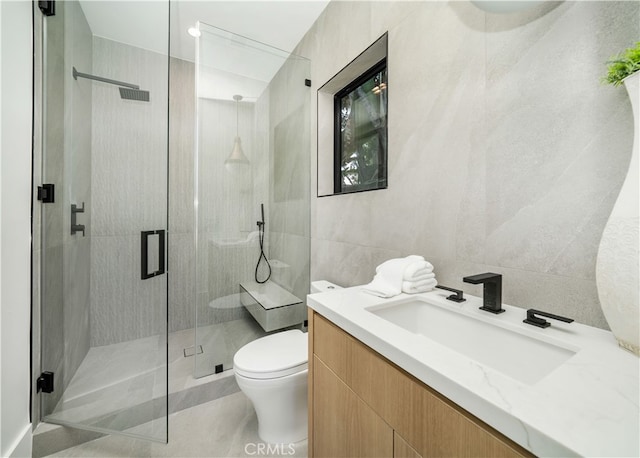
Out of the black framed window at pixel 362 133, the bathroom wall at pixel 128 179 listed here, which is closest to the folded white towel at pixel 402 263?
the black framed window at pixel 362 133

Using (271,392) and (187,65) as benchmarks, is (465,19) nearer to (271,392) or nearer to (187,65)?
(271,392)

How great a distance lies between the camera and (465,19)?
1.06 m

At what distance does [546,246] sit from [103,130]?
2012mm

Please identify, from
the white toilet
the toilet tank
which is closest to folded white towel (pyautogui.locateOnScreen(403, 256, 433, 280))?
the white toilet

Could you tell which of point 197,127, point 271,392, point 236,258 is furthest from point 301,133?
point 271,392

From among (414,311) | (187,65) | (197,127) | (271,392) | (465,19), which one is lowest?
(271,392)

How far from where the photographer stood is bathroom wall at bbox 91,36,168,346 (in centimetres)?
142

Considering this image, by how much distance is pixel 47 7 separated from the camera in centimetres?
136

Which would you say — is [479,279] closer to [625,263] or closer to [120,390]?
[625,263]

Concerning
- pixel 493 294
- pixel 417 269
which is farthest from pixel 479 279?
pixel 417 269

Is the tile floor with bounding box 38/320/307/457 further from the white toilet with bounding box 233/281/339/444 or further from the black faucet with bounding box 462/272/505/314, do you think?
the black faucet with bounding box 462/272/505/314

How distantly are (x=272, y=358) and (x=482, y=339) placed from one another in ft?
3.24

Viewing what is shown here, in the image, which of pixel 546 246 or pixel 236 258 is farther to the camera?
pixel 236 258

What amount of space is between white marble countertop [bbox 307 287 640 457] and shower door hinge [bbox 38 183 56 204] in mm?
1686
